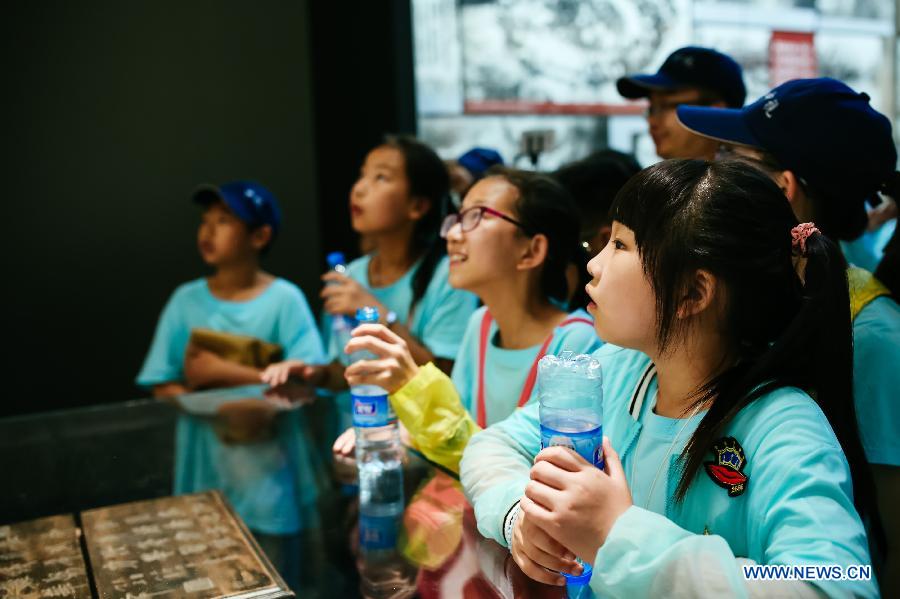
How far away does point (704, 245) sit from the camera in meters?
1.14

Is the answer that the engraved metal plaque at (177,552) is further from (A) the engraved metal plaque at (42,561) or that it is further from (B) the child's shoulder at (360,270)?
(B) the child's shoulder at (360,270)

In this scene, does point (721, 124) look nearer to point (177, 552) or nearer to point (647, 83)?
point (647, 83)

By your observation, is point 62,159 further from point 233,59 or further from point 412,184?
point 412,184

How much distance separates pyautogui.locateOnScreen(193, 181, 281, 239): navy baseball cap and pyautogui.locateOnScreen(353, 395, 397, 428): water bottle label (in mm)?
1874

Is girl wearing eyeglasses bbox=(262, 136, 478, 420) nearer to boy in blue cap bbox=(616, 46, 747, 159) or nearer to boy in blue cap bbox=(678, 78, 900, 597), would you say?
boy in blue cap bbox=(616, 46, 747, 159)

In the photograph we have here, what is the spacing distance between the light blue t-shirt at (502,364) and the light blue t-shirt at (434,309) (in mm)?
438

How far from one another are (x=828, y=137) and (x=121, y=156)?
11.3 feet

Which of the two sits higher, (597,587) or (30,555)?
(597,587)

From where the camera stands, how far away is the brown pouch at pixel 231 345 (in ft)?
10.4

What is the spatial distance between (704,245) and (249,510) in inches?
38.5

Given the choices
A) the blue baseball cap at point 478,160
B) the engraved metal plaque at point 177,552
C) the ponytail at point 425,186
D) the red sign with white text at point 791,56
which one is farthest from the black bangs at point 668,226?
the red sign with white text at point 791,56

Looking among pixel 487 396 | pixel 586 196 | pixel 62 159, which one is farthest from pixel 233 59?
pixel 487 396

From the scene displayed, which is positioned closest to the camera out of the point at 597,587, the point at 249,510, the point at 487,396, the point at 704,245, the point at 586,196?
the point at 597,587

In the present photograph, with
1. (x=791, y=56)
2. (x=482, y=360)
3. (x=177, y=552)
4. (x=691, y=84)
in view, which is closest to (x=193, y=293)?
(x=482, y=360)
